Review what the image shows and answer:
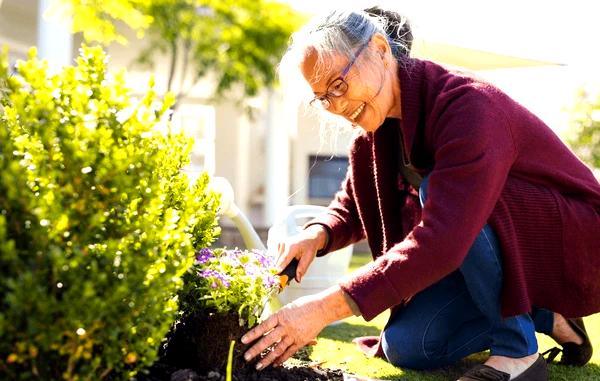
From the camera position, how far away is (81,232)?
154 cm

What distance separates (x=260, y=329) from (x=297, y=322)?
0.36 feet

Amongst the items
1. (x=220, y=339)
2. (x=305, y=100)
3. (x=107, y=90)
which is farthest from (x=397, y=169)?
(x=107, y=90)

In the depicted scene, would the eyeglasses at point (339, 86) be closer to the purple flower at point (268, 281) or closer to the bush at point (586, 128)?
the purple flower at point (268, 281)

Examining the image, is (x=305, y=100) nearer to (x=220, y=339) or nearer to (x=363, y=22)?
(x=363, y=22)

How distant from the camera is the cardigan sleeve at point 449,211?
6.75 ft

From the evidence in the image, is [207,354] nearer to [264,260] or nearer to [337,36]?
[264,260]

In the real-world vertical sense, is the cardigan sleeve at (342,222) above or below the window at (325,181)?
above

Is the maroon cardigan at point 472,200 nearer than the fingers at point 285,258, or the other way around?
the maroon cardigan at point 472,200

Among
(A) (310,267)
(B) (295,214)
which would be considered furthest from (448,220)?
(A) (310,267)

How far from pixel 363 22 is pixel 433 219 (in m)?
0.72

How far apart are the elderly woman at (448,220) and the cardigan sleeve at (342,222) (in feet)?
0.05

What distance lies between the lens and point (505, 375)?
93.4 inches

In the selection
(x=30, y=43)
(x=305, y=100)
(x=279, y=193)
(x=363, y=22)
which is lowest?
(x=279, y=193)

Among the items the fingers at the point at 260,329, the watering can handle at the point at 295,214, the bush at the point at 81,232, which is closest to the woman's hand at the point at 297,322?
the fingers at the point at 260,329
